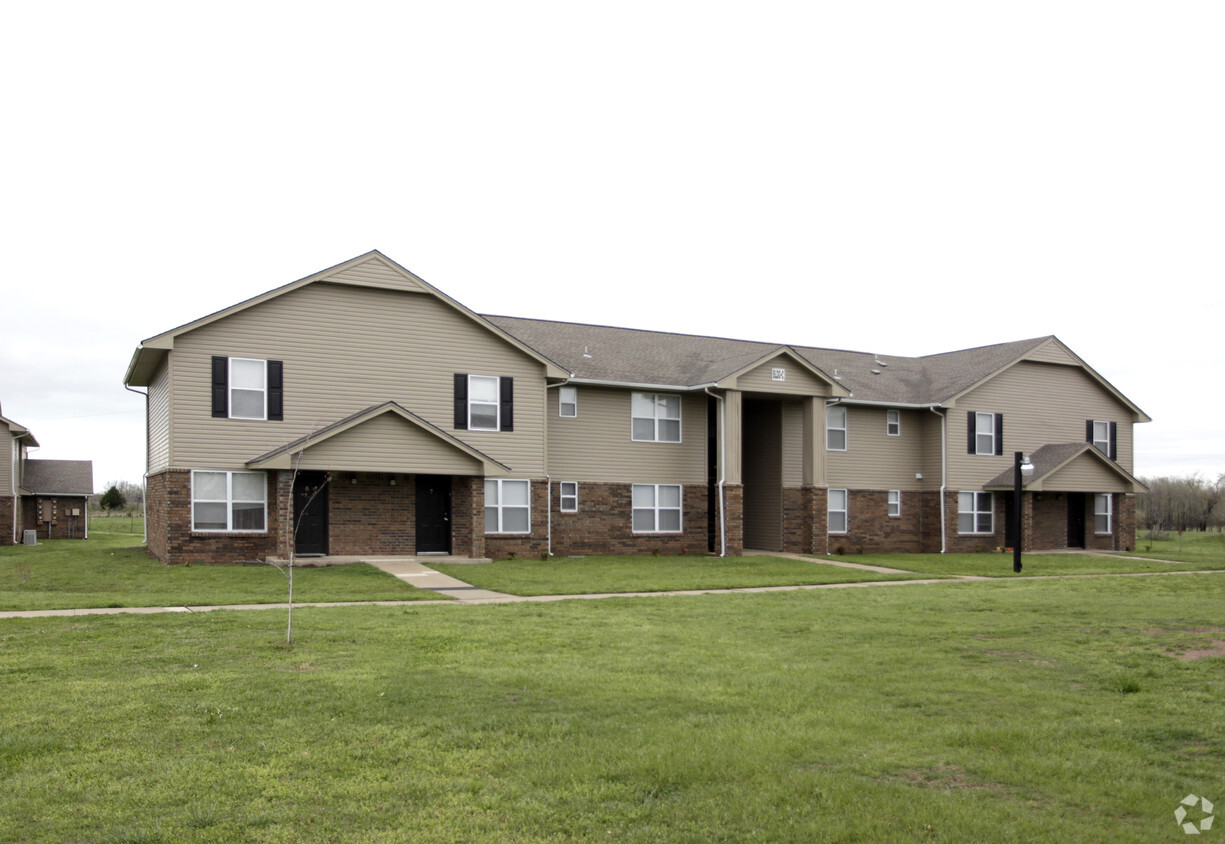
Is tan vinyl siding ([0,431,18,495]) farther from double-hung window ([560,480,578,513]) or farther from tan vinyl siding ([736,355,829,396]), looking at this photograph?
tan vinyl siding ([736,355,829,396])

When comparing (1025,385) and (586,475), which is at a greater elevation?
(1025,385)

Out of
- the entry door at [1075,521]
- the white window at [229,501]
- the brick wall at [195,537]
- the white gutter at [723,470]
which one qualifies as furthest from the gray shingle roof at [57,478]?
the entry door at [1075,521]

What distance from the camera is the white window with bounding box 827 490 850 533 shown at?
32.7 m

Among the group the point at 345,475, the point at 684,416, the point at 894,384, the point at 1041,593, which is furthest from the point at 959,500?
the point at 345,475

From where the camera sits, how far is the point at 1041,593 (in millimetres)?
17953

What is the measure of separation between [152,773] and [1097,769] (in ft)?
20.5

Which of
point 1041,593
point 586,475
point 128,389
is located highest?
point 128,389

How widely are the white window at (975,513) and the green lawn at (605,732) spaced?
870 inches

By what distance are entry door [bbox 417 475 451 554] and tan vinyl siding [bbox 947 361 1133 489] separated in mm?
18064

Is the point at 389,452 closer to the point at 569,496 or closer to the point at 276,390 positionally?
the point at 276,390

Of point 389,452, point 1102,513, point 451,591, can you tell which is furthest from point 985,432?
point 451,591

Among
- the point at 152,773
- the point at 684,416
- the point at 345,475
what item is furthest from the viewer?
the point at 684,416

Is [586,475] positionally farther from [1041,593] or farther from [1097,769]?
[1097,769]

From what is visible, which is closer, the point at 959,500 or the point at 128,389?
the point at 128,389
